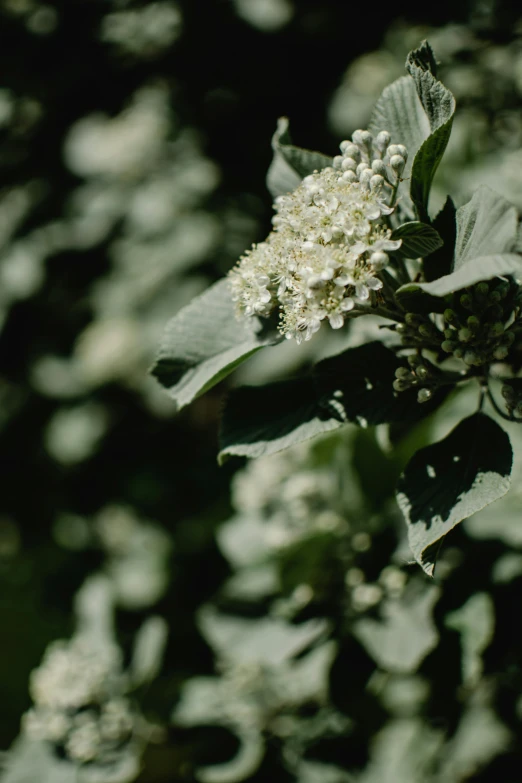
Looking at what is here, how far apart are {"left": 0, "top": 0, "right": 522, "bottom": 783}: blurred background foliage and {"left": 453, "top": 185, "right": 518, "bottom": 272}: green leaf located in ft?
0.88

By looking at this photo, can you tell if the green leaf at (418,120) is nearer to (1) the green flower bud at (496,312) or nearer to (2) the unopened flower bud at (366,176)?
(2) the unopened flower bud at (366,176)

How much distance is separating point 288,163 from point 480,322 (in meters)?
0.43

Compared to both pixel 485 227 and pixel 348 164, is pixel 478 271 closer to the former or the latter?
pixel 485 227

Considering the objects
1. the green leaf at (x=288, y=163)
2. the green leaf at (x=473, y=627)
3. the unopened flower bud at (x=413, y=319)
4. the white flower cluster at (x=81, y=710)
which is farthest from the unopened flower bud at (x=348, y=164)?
the white flower cluster at (x=81, y=710)

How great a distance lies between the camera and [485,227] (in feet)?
2.94

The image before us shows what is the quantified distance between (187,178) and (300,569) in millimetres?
2073

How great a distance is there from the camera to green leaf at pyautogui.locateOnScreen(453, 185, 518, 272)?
858 mm

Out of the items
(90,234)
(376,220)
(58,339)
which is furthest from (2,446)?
(376,220)

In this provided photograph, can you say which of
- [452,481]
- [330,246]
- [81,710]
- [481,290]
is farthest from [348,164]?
[81,710]

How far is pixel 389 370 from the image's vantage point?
1116mm

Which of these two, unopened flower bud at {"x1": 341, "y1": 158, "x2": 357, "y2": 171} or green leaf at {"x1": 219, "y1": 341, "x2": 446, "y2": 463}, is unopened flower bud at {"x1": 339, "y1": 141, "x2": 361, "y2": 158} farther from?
green leaf at {"x1": 219, "y1": 341, "x2": 446, "y2": 463}

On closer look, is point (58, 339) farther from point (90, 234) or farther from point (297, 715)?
point (297, 715)

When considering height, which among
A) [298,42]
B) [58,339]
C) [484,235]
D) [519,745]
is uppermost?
[484,235]

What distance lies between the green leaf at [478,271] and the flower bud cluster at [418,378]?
23 cm
